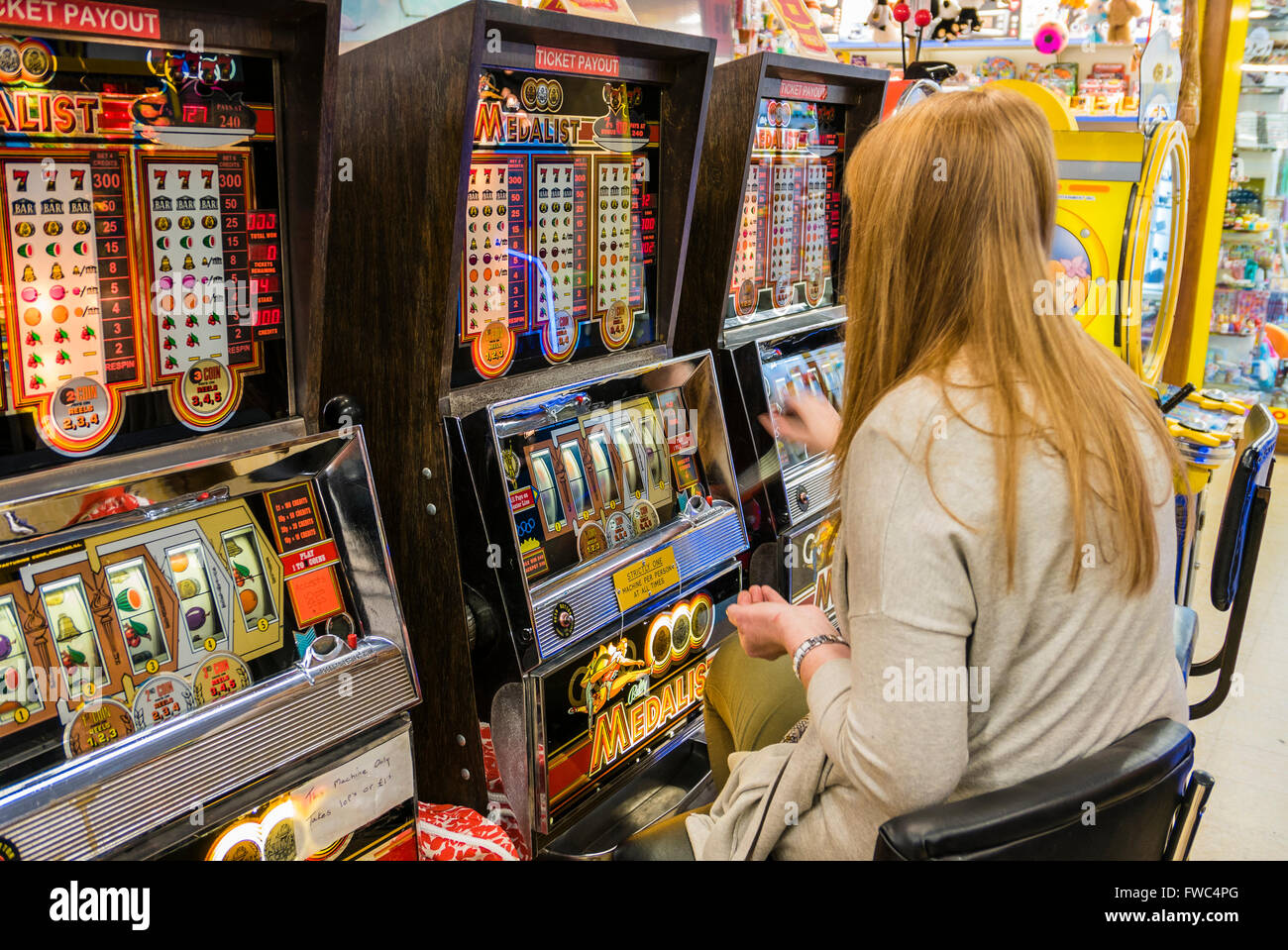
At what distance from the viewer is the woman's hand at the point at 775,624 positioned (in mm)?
1558

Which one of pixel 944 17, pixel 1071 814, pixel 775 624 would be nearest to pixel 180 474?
pixel 775 624

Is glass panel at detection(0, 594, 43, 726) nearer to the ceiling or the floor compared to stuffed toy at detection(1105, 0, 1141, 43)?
nearer to the floor

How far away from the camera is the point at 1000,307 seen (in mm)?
1271

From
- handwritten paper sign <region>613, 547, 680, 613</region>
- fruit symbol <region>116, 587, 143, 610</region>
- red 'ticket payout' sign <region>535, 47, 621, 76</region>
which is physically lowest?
handwritten paper sign <region>613, 547, 680, 613</region>

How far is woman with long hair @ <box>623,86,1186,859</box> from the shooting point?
1161mm

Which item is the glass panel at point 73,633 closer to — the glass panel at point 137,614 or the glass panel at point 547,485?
the glass panel at point 137,614

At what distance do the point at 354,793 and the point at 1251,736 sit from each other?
3.00 m

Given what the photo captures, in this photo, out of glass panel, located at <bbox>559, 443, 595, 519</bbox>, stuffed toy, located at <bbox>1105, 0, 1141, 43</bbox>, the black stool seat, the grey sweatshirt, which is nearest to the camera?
the black stool seat

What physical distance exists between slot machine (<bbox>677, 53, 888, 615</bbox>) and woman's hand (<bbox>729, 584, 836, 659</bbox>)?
91cm

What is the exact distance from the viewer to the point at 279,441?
5.02 ft

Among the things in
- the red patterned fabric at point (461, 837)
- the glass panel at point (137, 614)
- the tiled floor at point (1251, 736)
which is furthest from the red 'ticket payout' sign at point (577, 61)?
the tiled floor at point (1251, 736)

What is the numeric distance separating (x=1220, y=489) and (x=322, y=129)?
6.12 metres
